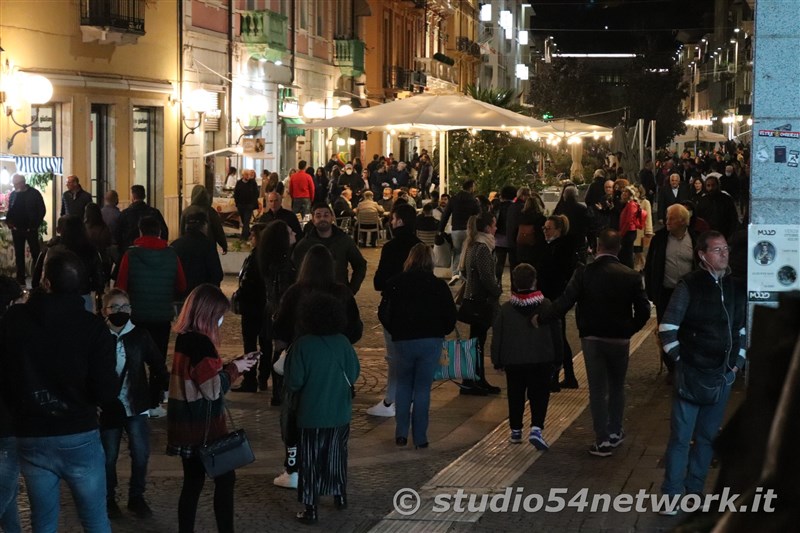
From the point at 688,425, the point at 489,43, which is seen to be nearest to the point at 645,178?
the point at 688,425

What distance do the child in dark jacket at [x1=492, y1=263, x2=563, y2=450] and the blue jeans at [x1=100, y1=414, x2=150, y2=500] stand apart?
9.58ft

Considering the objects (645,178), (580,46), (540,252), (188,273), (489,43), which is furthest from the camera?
(580,46)

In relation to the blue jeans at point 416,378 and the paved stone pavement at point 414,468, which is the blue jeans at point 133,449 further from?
the blue jeans at point 416,378

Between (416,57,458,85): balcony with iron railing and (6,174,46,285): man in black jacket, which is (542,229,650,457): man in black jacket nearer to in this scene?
(6,174,46,285): man in black jacket

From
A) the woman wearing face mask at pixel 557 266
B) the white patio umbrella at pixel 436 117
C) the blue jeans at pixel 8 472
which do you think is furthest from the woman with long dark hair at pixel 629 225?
the blue jeans at pixel 8 472

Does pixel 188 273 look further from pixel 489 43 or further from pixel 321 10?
pixel 489 43

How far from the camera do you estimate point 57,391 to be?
5898 millimetres

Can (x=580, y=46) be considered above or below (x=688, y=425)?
above

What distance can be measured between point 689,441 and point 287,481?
259cm

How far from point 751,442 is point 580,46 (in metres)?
124

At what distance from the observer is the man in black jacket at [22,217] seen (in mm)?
18500

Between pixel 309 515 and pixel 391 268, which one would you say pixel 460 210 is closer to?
pixel 391 268

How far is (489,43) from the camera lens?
79.8 meters

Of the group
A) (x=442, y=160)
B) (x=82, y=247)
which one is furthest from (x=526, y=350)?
(x=442, y=160)
